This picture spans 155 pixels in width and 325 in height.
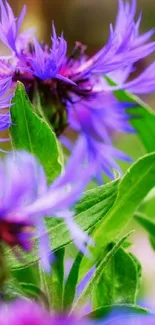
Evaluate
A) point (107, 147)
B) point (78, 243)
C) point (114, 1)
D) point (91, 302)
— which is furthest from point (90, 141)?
point (114, 1)

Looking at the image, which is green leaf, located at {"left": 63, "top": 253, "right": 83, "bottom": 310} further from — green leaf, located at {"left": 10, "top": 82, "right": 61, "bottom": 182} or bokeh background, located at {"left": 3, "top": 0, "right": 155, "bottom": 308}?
bokeh background, located at {"left": 3, "top": 0, "right": 155, "bottom": 308}

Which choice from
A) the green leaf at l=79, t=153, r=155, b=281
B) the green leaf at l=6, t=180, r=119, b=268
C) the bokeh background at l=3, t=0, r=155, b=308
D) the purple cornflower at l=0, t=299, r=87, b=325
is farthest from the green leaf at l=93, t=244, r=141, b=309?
the bokeh background at l=3, t=0, r=155, b=308

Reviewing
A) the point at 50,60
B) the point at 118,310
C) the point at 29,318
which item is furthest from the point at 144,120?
the point at 29,318

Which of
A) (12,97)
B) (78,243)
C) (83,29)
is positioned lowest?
(78,243)

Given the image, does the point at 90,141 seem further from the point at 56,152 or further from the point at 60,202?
the point at 60,202

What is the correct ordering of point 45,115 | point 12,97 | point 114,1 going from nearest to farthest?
point 12,97, point 45,115, point 114,1

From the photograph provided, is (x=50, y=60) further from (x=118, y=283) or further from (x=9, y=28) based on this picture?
(x=118, y=283)
